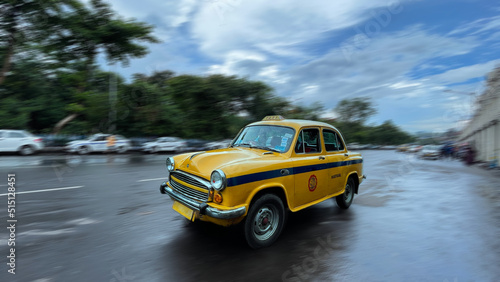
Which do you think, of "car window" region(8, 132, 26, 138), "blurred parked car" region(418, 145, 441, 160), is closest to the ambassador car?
"car window" region(8, 132, 26, 138)

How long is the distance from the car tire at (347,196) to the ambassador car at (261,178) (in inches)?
24.7

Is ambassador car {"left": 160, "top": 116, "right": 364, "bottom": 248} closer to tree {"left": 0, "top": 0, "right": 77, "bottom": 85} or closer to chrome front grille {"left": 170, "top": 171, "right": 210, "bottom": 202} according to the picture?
chrome front grille {"left": 170, "top": 171, "right": 210, "bottom": 202}

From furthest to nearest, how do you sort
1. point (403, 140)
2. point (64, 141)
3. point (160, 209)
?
point (403, 140)
point (64, 141)
point (160, 209)

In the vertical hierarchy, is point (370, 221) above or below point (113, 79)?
below

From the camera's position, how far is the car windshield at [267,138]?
473cm

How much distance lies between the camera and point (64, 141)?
23.5m

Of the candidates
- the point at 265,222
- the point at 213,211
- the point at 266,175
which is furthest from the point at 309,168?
the point at 213,211

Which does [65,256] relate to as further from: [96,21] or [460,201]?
[96,21]

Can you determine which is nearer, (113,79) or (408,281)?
(408,281)

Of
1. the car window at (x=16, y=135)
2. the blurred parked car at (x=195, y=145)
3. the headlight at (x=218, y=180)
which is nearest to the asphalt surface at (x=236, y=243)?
the headlight at (x=218, y=180)

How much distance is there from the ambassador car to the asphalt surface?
0.45 meters

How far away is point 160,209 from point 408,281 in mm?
4515

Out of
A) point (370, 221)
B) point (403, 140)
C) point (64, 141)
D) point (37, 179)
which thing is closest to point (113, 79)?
point (64, 141)

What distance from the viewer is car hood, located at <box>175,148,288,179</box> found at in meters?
3.76
